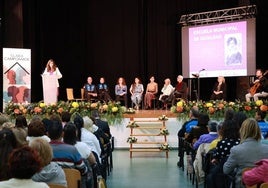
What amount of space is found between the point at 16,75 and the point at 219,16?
6040mm

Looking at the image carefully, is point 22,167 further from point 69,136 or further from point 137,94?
point 137,94

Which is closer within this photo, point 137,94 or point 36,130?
point 36,130

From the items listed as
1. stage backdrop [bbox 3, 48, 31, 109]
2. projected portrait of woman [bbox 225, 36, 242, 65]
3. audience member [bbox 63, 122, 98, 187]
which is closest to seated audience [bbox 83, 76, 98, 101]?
stage backdrop [bbox 3, 48, 31, 109]

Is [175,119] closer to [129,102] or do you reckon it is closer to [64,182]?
[129,102]

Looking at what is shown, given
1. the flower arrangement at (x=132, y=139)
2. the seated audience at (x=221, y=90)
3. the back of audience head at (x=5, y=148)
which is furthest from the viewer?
the seated audience at (x=221, y=90)

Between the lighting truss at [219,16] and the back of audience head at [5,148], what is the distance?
9890mm

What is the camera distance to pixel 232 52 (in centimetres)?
1259

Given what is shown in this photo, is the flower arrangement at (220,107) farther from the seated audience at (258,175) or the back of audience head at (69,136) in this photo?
the seated audience at (258,175)

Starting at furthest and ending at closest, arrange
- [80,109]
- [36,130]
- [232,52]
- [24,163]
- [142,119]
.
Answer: [232,52]
[142,119]
[80,109]
[36,130]
[24,163]

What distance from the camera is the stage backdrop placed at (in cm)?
1209

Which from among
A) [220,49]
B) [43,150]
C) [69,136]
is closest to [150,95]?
[220,49]

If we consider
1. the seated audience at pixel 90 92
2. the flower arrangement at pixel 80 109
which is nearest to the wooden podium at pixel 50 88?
the flower arrangement at pixel 80 109

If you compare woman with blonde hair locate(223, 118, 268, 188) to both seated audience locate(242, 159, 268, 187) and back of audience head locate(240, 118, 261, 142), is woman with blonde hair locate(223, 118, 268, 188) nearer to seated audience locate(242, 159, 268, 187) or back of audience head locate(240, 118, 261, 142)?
back of audience head locate(240, 118, 261, 142)

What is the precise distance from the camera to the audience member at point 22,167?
2.29m
